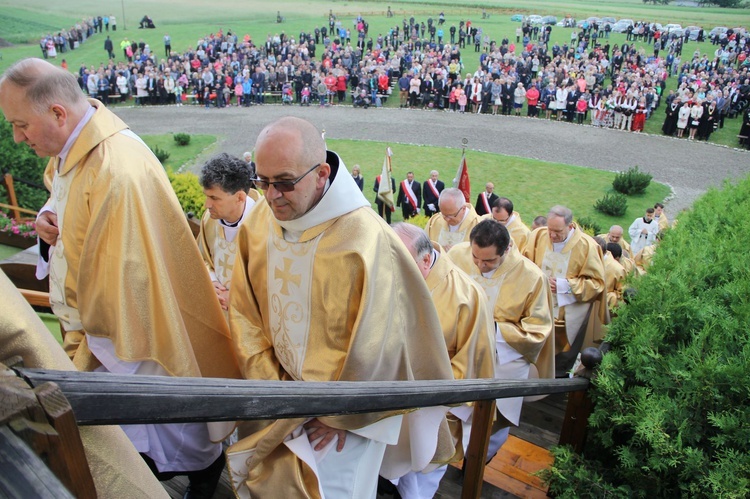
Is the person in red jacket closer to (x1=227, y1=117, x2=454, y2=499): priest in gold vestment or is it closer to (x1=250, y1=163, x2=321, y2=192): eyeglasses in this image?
(x1=227, y1=117, x2=454, y2=499): priest in gold vestment

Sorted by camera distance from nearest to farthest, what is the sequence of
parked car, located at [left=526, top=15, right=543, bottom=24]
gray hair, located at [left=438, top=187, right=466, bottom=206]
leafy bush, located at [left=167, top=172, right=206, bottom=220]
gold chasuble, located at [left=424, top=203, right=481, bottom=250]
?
1. gray hair, located at [left=438, top=187, right=466, bottom=206]
2. gold chasuble, located at [left=424, top=203, right=481, bottom=250]
3. leafy bush, located at [left=167, top=172, right=206, bottom=220]
4. parked car, located at [left=526, top=15, right=543, bottom=24]

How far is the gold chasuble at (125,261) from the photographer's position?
9.71 ft

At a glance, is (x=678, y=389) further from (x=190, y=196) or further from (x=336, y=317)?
(x=190, y=196)

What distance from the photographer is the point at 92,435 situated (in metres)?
1.23

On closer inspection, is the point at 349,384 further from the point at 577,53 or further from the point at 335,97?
the point at 577,53

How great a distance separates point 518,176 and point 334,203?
1860cm

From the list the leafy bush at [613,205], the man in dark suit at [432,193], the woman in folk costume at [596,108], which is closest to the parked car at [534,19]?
the woman in folk costume at [596,108]

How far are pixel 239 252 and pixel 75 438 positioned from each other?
230 cm

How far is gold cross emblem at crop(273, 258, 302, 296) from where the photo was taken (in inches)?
115

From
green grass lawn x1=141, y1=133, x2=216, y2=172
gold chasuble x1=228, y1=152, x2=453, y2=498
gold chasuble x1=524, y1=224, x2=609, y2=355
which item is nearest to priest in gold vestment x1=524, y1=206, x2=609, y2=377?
gold chasuble x1=524, y1=224, x2=609, y2=355

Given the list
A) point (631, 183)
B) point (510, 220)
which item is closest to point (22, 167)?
point (510, 220)

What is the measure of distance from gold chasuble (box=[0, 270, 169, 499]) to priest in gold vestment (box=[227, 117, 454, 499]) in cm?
139

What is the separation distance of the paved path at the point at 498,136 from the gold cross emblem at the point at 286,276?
1787cm

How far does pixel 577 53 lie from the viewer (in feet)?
122
